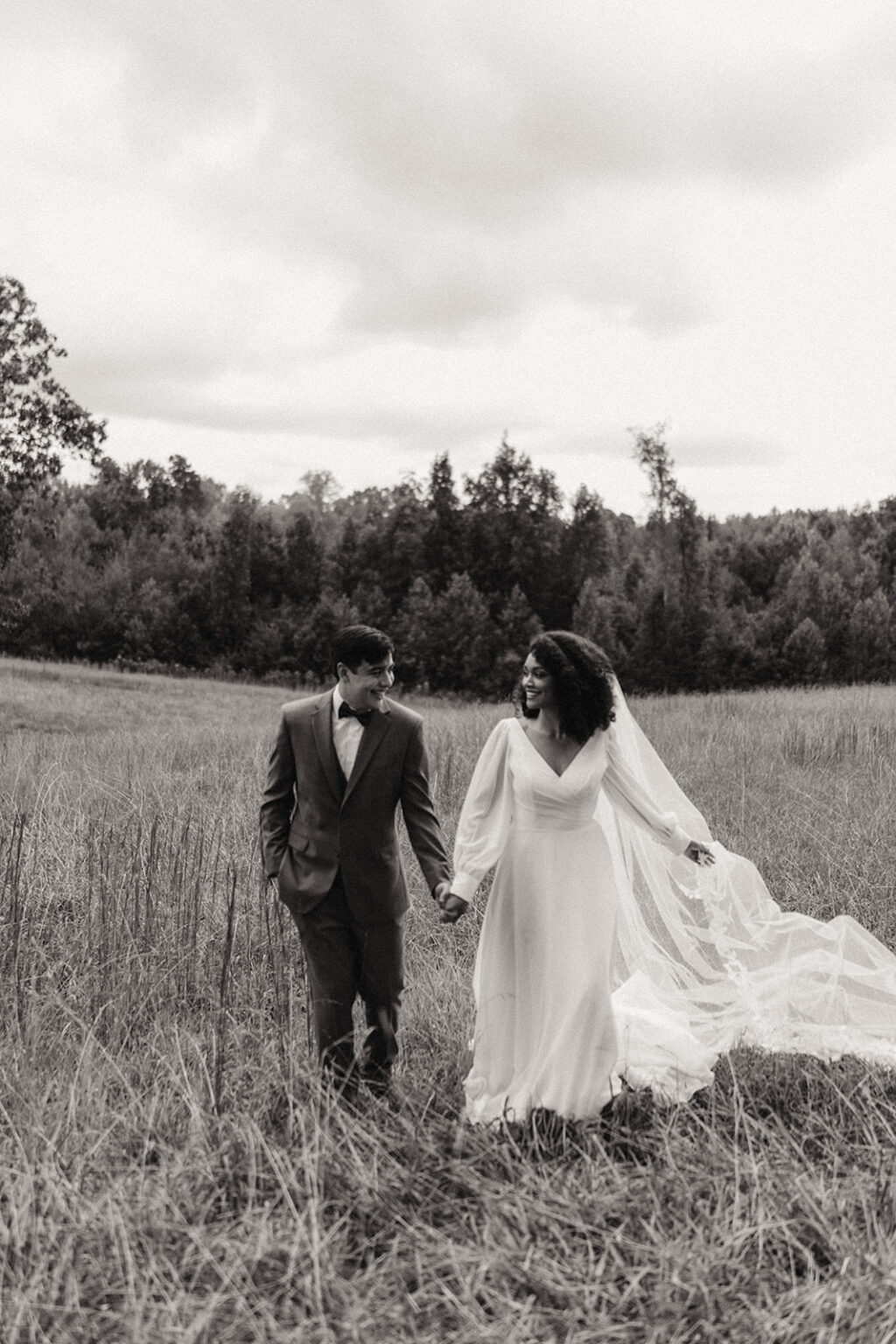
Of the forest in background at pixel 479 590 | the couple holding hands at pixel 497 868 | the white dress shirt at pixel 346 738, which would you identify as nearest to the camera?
the couple holding hands at pixel 497 868

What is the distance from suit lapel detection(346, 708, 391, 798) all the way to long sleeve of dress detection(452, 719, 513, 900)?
0.41 meters

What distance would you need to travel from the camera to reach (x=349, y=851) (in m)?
4.51

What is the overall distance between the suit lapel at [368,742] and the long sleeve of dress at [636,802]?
0.99 meters

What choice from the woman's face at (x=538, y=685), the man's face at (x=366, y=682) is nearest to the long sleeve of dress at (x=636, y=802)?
the woman's face at (x=538, y=685)

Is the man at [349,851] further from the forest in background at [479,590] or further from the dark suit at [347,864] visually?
the forest in background at [479,590]

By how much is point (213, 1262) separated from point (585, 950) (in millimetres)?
1918

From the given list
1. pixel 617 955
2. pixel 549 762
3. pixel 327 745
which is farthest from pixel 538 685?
pixel 617 955

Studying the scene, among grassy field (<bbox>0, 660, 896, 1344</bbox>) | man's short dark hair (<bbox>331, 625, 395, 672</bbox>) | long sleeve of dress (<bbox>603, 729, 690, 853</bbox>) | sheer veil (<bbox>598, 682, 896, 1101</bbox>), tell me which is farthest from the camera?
sheer veil (<bbox>598, 682, 896, 1101</bbox>)

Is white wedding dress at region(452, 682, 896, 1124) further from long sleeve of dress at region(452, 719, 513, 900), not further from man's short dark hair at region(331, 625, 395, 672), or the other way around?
man's short dark hair at region(331, 625, 395, 672)

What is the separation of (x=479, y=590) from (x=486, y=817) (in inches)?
2539

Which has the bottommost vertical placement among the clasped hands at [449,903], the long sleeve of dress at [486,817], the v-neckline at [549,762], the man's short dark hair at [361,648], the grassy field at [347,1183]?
the grassy field at [347,1183]

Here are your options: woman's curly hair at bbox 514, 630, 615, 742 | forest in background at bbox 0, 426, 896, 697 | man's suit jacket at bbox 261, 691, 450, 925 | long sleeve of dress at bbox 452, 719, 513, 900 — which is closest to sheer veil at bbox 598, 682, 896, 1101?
woman's curly hair at bbox 514, 630, 615, 742

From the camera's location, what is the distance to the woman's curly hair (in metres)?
4.68

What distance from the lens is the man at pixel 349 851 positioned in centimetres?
452
